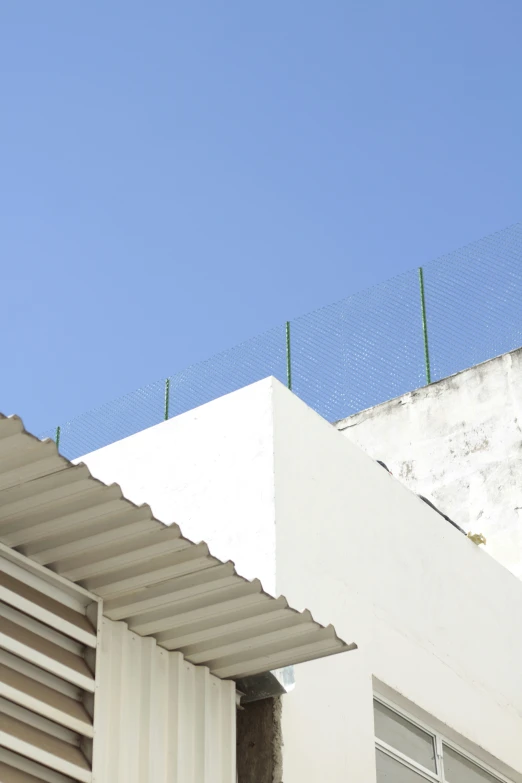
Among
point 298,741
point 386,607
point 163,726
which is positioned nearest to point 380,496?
point 386,607

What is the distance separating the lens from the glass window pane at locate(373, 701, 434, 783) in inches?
356

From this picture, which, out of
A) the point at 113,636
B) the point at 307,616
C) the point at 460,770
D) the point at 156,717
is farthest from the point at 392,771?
the point at 113,636

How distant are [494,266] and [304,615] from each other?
1041cm

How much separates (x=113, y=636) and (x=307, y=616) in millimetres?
1060

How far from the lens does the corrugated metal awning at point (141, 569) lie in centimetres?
638

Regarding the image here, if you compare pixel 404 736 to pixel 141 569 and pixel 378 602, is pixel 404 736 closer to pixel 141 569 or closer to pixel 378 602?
pixel 378 602

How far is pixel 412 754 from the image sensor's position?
9.32m

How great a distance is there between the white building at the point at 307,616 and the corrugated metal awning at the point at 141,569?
0.02 metres

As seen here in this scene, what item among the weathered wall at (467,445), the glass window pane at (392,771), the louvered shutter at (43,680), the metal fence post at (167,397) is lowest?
the louvered shutter at (43,680)

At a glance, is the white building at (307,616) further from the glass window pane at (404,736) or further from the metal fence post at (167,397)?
the metal fence post at (167,397)

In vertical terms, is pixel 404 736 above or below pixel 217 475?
below

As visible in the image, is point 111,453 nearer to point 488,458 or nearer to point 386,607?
point 386,607

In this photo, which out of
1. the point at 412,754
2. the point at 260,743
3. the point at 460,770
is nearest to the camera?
the point at 260,743

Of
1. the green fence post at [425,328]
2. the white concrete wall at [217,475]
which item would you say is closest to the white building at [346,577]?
the white concrete wall at [217,475]
